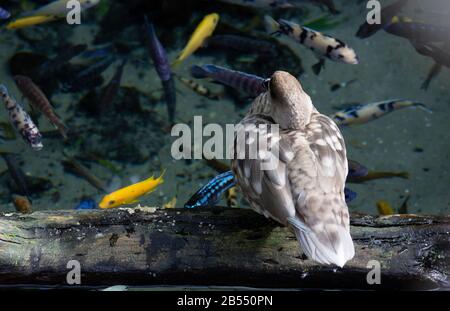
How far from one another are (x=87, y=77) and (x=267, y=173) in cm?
321

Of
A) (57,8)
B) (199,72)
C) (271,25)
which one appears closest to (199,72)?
(199,72)

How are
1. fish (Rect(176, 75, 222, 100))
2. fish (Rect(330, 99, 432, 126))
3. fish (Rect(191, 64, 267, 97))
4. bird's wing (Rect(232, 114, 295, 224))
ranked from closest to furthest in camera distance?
1. bird's wing (Rect(232, 114, 295, 224))
2. fish (Rect(191, 64, 267, 97))
3. fish (Rect(330, 99, 432, 126))
4. fish (Rect(176, 75, 222, 100))

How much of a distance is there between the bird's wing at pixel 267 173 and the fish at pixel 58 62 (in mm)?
3163

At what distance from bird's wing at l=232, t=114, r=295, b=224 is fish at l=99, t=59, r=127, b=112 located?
9.22 feet

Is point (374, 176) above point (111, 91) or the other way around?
the other way around

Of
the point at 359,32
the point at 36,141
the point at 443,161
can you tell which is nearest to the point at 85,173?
the point at 36,141

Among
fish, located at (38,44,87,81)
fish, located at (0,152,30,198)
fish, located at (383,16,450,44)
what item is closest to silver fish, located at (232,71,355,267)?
fish, located at (383,16,450,44)

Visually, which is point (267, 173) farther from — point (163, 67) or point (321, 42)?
point (163, 67)

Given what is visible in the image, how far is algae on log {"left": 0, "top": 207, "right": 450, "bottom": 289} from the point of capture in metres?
2.71

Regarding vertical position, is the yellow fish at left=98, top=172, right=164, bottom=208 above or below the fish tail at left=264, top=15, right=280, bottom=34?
below

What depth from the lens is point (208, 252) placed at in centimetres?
275

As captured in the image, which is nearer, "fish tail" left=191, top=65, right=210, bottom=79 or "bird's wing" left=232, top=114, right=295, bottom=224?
"bird's wing" left=232, top=114, right=295, bottom=224

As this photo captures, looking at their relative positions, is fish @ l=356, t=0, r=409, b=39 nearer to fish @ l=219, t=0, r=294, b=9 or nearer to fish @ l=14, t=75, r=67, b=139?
fish @ l=219, t=0, r=294, b=9

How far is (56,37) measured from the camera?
226 inches
